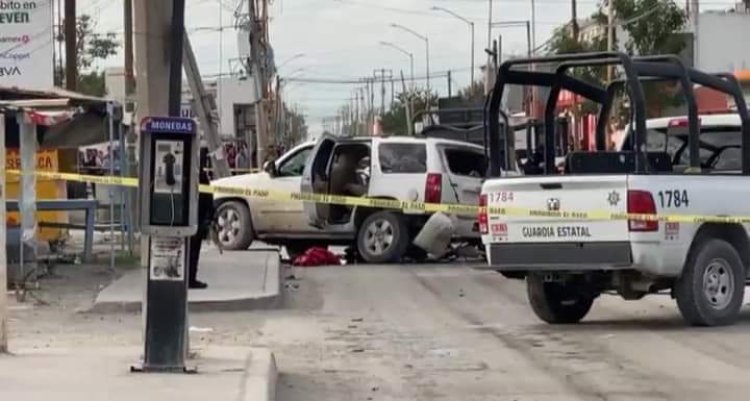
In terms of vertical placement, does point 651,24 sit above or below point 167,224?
above

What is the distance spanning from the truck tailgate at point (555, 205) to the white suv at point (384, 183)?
27.5ft

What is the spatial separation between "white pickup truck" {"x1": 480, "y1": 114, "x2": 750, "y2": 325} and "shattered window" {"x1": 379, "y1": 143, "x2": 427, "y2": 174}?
844 centimetres

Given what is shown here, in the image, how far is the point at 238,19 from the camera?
56.1 metres

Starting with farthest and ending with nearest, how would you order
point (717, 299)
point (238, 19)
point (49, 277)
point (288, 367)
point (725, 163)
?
point (238, 19) < point (49, 277) < point (725, 163) < point (717, 299) < point (288, 367)

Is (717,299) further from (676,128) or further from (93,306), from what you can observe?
(93,306)

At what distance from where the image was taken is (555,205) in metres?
13.6

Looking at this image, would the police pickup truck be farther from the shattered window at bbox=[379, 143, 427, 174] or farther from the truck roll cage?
the shattered window at bbox=[379, 143, 427, 174]

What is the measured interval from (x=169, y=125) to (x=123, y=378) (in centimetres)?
175

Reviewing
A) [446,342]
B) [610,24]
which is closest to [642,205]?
[446,342]

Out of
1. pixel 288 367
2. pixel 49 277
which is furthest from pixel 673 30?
pixel 288 367

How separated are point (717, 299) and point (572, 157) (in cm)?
190

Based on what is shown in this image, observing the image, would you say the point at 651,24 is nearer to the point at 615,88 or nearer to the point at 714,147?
the point at 615,88

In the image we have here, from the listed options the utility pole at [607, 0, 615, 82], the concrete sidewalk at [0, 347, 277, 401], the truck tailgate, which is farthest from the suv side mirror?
the utility pole at [607, 0, 615, 82]

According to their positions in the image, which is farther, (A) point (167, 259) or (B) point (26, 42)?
(B) point (26, 42)
